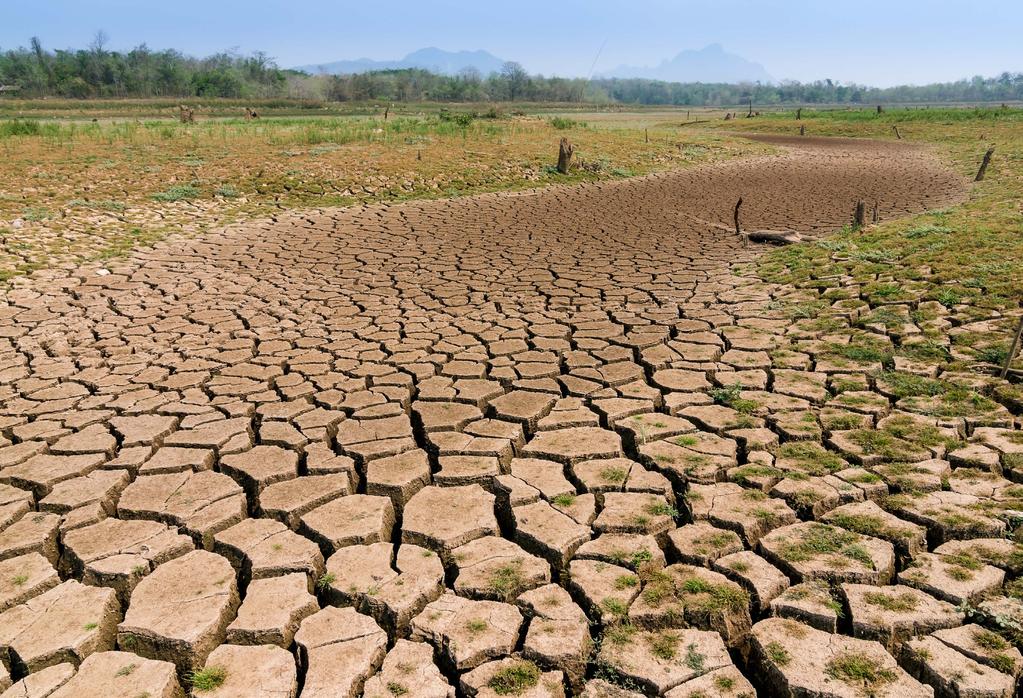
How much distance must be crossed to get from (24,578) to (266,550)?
95 cm

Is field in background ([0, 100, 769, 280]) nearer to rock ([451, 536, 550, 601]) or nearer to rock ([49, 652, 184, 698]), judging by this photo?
rock ([49, 652, 184, 698])

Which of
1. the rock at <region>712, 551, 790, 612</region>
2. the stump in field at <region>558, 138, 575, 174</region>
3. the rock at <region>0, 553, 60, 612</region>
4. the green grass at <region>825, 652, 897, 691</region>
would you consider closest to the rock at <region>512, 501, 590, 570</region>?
the rock at <region>712, 551, 790, 612</region>

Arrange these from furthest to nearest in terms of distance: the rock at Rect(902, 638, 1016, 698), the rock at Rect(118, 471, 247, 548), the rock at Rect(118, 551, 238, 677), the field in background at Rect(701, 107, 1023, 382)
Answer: the field in background at Rect(701, 107, 1023, 382)
the rock at Rect(118, 471, 247, 548)
the rock at Rect(118, 551, 238, 677)
the rock at Rect(902, 638, 1016, 698)

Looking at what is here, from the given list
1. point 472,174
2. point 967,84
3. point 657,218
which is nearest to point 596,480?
point 657,218

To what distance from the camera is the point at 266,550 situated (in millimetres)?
2932

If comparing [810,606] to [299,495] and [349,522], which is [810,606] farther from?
[299,495]

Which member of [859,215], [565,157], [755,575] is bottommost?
[755,575]

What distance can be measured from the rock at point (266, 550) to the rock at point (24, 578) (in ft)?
2.10

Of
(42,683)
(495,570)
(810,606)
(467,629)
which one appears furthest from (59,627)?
(810,606)

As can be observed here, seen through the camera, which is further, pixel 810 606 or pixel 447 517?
pixel 447 517

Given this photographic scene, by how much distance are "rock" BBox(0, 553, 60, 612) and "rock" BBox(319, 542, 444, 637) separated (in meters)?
1.13

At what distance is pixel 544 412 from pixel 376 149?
13800mm

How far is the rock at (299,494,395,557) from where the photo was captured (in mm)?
2998

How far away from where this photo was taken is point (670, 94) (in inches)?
6476
